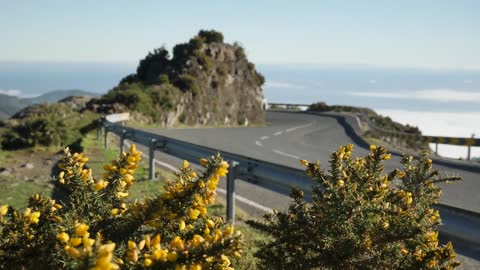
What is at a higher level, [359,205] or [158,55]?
[158,55]

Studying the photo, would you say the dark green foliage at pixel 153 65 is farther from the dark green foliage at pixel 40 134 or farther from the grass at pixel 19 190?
the grass at pixel 19 190

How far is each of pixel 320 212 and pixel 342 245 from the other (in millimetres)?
373

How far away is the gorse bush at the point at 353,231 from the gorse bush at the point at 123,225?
2.17ft

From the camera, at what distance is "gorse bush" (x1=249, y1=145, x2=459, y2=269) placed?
3689mm

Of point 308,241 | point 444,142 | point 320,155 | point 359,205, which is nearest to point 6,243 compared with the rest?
point 308,241

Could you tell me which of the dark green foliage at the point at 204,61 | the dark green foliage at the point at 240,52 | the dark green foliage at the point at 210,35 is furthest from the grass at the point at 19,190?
the dark green foliage at the point at 240,52

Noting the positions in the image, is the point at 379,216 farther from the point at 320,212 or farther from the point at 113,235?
the point at 113,235

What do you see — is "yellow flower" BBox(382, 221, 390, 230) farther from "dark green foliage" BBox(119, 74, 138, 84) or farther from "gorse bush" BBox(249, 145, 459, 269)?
"dark green foliage" BBox(119, 74, 138, 84)

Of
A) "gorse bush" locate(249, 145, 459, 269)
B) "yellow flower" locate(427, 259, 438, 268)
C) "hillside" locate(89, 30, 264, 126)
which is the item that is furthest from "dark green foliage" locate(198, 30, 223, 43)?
"yellow flower" locate(427, 259, 438, 268)

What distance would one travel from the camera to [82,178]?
3.69 m

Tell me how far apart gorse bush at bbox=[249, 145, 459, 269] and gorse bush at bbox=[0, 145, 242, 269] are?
0.66 metres

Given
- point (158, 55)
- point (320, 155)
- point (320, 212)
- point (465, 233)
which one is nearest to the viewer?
point (320, 212)

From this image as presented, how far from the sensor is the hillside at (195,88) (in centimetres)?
3053

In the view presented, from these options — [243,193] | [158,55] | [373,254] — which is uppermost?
[158,55]
